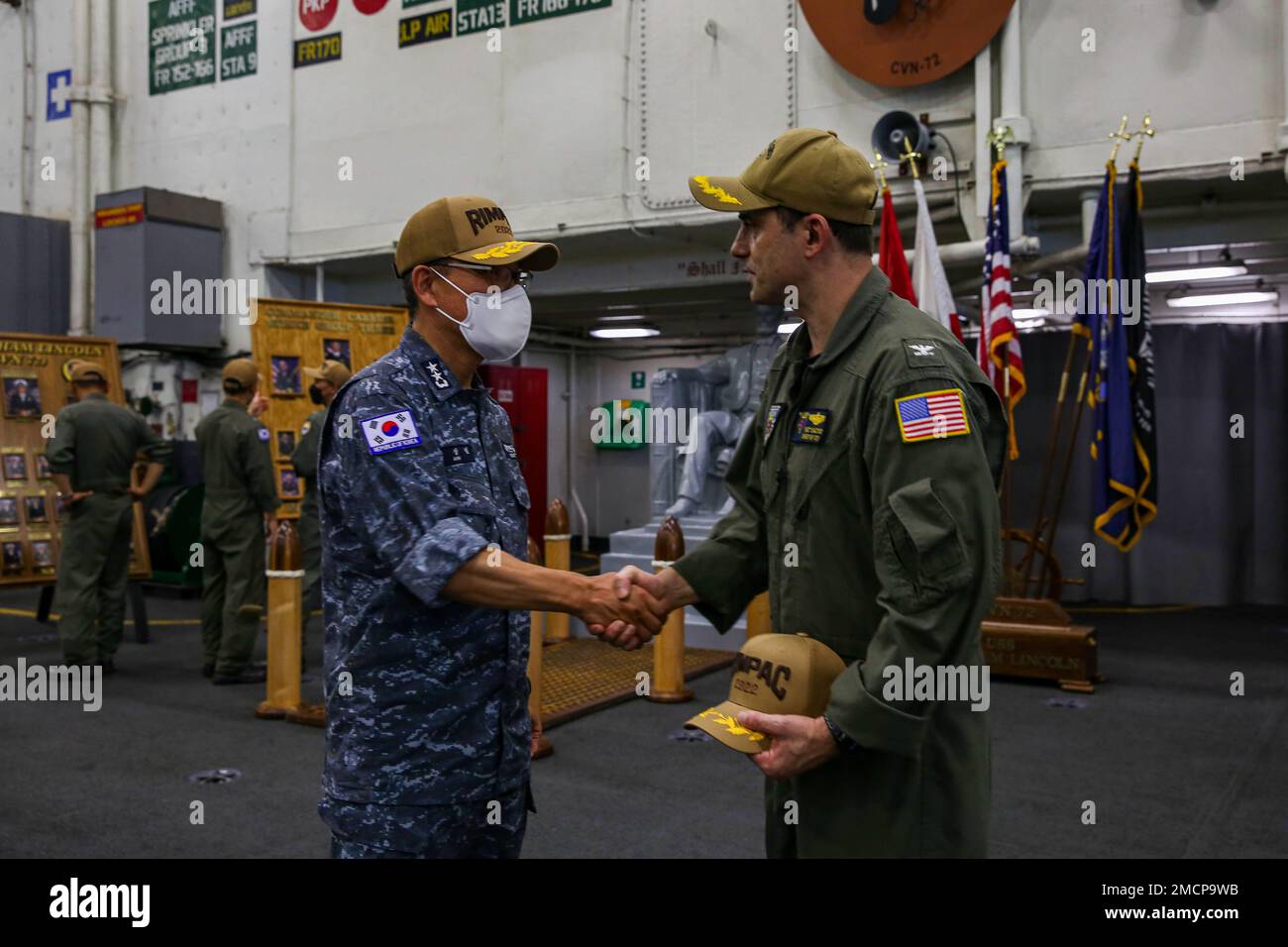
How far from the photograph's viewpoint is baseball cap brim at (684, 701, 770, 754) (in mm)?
1758

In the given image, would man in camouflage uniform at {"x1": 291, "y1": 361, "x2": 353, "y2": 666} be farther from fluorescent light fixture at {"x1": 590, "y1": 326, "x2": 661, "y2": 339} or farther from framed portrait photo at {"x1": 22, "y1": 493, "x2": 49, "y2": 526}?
fluorescent light fixture at {"x1": 590, "y1": 326, "x2": 661, "y2": 339}

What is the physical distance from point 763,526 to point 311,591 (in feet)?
17.8

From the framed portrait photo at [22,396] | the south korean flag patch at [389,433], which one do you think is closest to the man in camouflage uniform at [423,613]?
the south korean flag patch at [389,433]

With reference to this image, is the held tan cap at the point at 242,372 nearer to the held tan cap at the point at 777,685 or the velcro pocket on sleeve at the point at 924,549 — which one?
the held tan cap at the point at 777,685

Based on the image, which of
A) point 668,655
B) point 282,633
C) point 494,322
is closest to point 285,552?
point 282,633

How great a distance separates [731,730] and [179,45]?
11896mm

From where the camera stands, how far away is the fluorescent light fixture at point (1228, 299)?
10.3 meters

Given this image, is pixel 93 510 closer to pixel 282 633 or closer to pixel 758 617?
pixel 282 633

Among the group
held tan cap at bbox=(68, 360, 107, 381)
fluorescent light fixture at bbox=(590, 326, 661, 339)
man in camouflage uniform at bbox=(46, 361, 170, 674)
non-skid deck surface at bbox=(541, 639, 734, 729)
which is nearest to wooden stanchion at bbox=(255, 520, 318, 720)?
non-skid deck surface at bbox=(541, 639, 734, 729)

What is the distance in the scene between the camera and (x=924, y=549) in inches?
64.4

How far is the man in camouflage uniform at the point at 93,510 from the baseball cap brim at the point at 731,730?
6.12m
